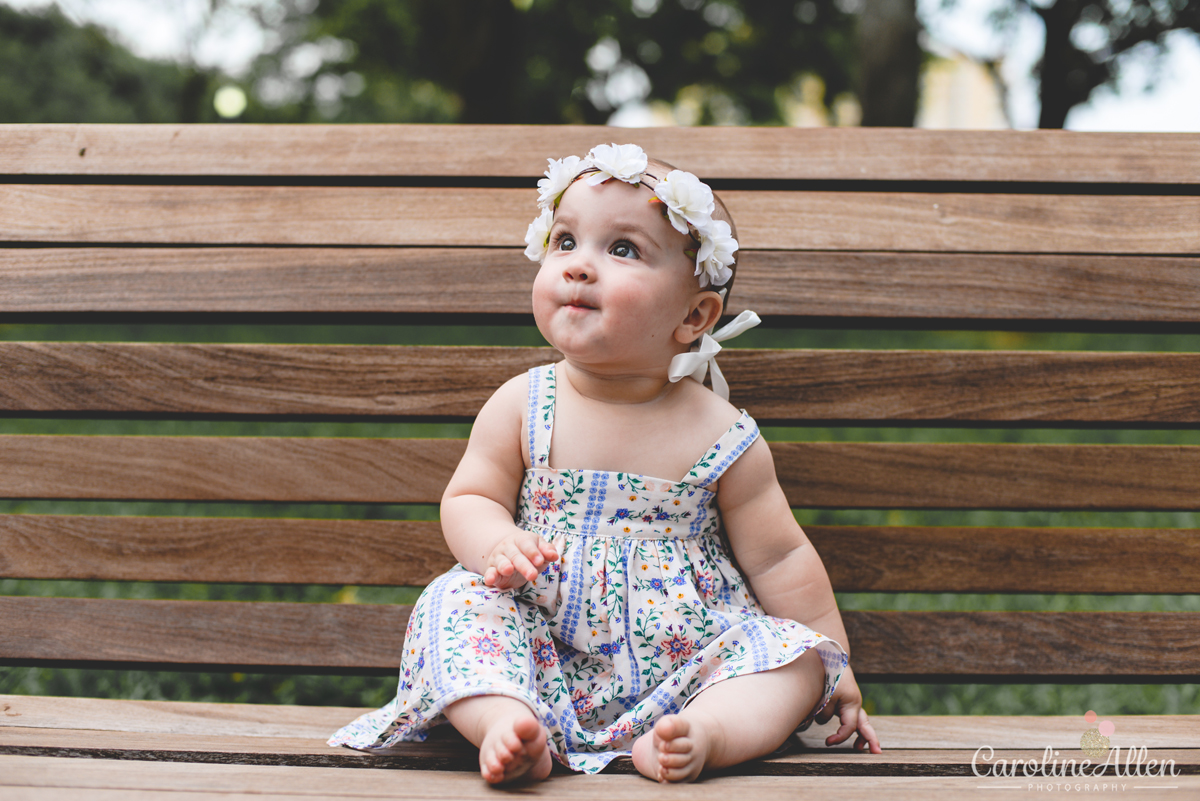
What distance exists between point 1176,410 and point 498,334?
203 inches

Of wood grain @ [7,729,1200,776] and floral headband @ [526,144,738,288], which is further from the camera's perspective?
floral headband @ [526,144,738,288]

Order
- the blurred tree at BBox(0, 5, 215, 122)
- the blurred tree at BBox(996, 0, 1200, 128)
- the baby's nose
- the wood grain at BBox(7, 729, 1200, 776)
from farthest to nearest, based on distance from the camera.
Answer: the blurred tree at BBox(0, 5, 215, 122) → the blurred tree at BBox(996, 0, 1200, 128) → the baby's nose → the wood grain at BBox(7, 729, 1200, 776)

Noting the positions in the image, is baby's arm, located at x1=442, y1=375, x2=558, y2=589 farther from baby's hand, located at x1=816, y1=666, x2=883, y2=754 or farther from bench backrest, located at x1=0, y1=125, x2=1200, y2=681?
baby's hand, located at x1=816, y1=666, x2=883, y2=754

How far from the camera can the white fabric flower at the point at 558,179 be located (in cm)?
151

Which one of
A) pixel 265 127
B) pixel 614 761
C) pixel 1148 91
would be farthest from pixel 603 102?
pixel 614 761

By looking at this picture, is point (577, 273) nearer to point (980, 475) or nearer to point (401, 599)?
point (980, 475)

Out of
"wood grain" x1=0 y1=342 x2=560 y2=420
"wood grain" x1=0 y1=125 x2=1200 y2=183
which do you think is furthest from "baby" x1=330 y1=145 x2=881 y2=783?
"wood grain" x1=0 y1=125 x2=1200 y2=183

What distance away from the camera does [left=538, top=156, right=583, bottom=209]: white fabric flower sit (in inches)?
59.3

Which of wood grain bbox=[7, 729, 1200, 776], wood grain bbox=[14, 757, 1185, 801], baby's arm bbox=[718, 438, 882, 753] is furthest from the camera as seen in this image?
baby's arm bbox=[718, 438, 882, 753]

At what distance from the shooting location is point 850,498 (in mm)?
1824

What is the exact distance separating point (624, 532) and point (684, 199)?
60cm

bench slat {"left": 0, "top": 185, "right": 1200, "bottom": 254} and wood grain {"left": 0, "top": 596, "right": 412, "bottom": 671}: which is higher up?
bench slat {"left": 0, "top": 185, "right": 1200, "bottom": 254}

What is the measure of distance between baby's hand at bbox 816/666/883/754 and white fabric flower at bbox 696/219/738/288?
0.74m

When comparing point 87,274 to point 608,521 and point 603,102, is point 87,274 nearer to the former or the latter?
point 608,521
